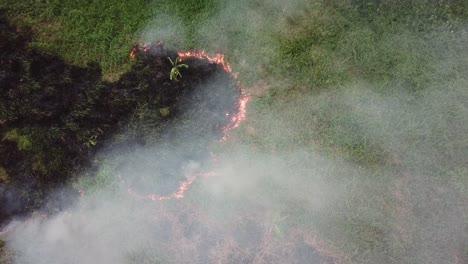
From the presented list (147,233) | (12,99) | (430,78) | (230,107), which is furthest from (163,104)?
(430,78)

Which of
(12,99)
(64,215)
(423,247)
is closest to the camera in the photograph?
(423,247)

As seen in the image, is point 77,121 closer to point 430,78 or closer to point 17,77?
point 17,77

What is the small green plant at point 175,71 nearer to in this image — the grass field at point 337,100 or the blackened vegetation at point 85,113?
the blackened vegetation at point 85,113

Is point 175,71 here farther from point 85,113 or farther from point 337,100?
point 337,100

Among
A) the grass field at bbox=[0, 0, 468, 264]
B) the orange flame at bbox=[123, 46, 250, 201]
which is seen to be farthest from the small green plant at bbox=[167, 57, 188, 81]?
the grass field at bbox=[0, 0, 468, 264]

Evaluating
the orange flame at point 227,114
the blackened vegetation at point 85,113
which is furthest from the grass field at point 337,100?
the blackened vegetation at point 85,113

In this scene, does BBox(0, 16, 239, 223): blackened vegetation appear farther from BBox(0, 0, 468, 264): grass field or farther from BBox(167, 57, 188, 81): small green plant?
BBox(0, 0, 468, 264): grass field

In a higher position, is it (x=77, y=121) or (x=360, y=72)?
(x=360, y=72)

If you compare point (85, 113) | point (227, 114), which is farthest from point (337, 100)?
point (85, 113)
